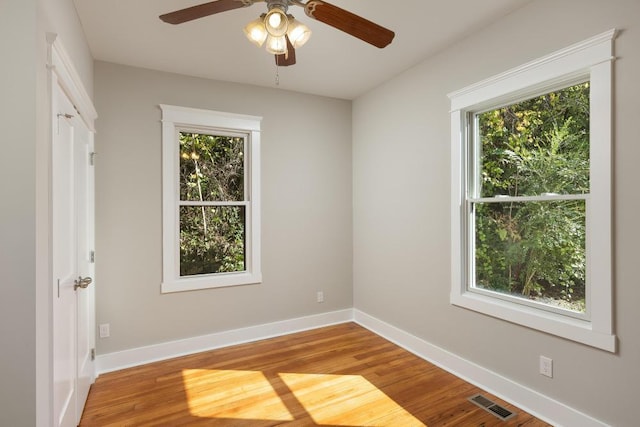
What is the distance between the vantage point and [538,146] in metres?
2.41

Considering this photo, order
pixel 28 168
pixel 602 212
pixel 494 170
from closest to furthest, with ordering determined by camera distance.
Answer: pixel 28 168, pixel 602 212, pixel 494 170

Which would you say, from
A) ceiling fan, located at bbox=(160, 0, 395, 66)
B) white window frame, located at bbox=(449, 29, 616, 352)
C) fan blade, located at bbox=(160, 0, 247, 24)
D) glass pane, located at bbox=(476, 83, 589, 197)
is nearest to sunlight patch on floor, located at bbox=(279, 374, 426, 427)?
white window frame, located at bbox=(449, 29, 616, 352)

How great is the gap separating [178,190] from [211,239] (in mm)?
602

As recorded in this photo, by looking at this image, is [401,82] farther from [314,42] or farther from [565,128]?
[565,128]

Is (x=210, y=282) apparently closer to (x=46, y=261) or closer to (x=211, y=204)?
(x=211, y=204)

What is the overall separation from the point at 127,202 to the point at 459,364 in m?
3.24

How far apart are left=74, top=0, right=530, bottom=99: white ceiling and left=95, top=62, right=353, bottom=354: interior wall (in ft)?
0.80

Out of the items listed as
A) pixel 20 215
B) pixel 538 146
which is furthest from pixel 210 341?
pixel 538 146

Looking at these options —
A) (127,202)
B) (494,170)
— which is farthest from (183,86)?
(494,170)

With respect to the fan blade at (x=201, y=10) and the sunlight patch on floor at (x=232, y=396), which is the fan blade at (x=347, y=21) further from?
the sunlight patch on floor at (x=232, y=396)

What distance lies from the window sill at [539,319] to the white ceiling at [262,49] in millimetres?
2090

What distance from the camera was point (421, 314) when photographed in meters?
3.29

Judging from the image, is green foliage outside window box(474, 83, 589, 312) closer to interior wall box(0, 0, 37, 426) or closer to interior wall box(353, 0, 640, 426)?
interior wall box(353, 0, 640, 426)

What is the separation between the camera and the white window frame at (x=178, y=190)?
332cm
